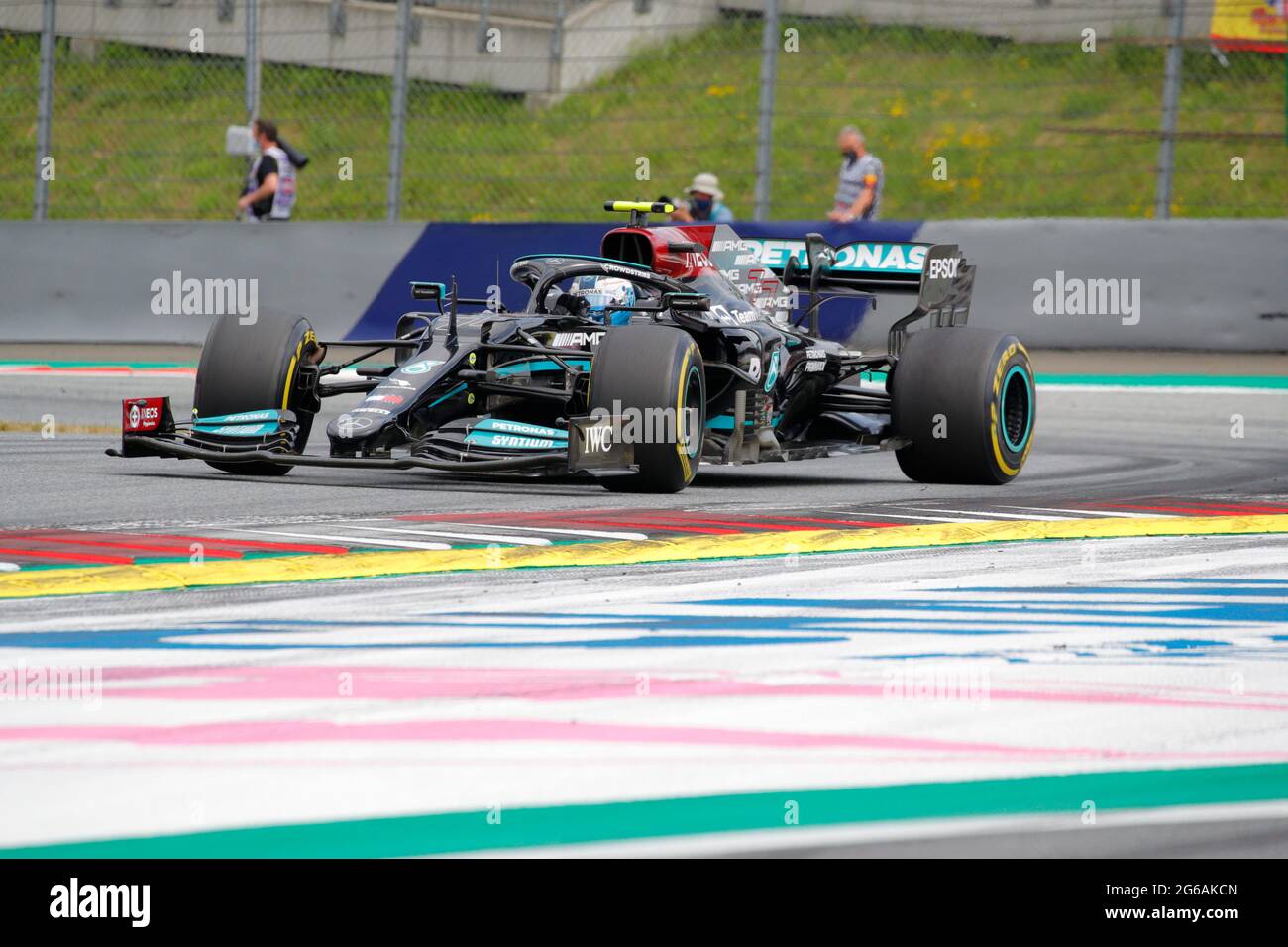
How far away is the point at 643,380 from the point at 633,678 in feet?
12.5

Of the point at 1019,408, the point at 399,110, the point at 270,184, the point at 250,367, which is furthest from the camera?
the point at 270,184

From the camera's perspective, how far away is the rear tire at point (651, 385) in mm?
8203

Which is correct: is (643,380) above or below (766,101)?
below

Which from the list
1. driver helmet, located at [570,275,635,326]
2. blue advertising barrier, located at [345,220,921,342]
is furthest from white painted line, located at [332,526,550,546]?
blue advertising barrier, located at [345,220,921,342]

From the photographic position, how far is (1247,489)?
9.29 meters

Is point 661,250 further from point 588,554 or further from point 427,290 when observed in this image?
point 588,554

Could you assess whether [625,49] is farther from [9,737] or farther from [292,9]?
[9,737]

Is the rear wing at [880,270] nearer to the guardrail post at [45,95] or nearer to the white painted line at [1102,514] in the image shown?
the white painted line at [1102,514]

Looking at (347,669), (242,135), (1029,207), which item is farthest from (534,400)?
(1029,207)

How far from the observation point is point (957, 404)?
9.47 meters

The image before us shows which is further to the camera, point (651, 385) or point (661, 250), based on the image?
point (661, 250)

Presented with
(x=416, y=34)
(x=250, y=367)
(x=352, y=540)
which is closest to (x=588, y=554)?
(x=352, y=540)
